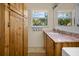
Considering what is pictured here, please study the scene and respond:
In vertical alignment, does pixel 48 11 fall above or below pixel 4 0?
above

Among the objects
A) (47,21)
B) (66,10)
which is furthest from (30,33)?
(66,10)

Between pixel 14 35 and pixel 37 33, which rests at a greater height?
pixel 14 35

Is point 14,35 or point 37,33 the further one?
point 37,33

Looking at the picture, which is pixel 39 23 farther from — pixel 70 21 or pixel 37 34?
pixel 70 21

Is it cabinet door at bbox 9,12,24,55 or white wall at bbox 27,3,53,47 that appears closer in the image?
cabinet door at bbox 9,12,24,55

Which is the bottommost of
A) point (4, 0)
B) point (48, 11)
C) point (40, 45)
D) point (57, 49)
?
point (40, 45)

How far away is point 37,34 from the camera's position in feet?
14.9

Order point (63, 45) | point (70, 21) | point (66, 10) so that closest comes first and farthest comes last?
point (63, 45), point (70, 21), point (66, 10)

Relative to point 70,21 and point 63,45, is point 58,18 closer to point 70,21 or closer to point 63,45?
point 70,21

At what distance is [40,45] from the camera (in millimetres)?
4438

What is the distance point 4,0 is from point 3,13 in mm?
441

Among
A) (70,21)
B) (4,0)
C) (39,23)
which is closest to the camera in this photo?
(4,0)

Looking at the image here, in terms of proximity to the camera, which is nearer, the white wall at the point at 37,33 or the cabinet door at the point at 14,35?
the cabinet door at the point at 14,35

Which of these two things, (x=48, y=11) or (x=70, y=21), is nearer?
(x=70, y=21)
